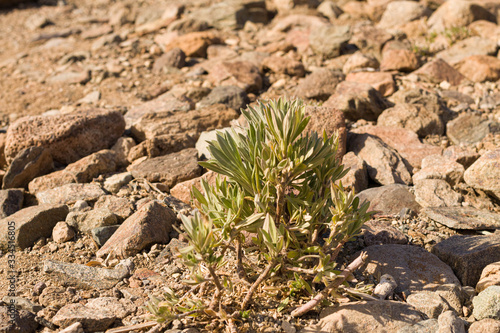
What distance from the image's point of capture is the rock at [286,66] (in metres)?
6.48

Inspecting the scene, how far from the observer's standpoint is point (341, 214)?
2504 mm

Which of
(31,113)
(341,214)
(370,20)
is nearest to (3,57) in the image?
(31,113)

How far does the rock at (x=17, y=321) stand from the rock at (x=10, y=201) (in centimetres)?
146

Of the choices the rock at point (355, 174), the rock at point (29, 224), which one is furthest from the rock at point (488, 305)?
the rock at point (29, 224)

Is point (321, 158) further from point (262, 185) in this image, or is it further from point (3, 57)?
point (3, 57)

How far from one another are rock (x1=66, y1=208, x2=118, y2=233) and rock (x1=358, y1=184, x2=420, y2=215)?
2.18 meters

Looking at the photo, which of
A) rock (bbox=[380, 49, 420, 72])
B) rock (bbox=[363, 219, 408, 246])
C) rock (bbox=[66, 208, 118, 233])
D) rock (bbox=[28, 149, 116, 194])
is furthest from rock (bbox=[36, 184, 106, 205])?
rock (bbox=[380, 49, 420, 72])

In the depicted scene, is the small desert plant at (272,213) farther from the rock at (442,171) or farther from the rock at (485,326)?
the rock at (442,171)

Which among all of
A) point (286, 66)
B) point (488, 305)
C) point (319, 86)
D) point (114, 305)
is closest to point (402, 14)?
point (286, 66)

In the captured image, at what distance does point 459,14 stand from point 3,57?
8.44m

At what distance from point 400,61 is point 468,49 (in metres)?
1.31

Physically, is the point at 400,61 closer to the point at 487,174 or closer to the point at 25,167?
the point at 487,174

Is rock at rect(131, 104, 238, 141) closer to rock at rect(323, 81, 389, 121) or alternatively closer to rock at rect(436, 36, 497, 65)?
rock at rect(323, 81, 389, 121)

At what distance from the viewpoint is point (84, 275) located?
309 centimetres
